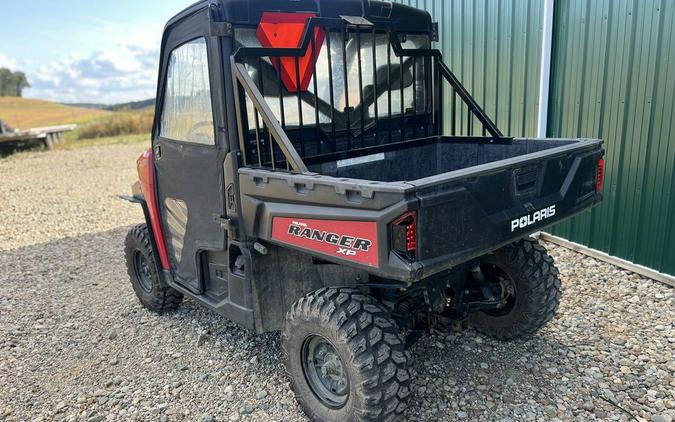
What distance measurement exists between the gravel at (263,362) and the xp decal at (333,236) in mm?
1059

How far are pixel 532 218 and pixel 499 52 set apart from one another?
3.48 meters

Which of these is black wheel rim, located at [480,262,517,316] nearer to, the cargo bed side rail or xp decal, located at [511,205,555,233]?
xp decal, located at [511,205,555,233]

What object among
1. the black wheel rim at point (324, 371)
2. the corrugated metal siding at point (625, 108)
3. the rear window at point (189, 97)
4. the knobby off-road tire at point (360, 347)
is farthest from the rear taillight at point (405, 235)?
the corrugated metal siding at point (625, 108)

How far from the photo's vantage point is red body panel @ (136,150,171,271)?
12.3 ft

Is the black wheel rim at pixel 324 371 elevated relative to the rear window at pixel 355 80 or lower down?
lower down

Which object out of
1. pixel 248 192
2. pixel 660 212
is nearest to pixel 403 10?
pixel 248 192

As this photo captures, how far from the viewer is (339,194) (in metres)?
2.25

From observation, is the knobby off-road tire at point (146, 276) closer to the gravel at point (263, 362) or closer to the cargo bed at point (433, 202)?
the gravel at point (263, 362)

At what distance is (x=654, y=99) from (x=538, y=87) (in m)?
1.16

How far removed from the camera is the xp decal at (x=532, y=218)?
8.12ft

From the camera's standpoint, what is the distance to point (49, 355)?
3.78 m

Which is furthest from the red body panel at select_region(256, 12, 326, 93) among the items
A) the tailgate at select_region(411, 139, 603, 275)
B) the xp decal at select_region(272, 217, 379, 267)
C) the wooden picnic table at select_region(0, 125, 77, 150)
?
the wooden picnic table at select_region(0, 125, 77, 150)

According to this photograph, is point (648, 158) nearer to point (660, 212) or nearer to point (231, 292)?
point (660, 212)

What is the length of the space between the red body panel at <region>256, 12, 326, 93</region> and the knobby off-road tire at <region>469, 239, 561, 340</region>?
1.62 meters
